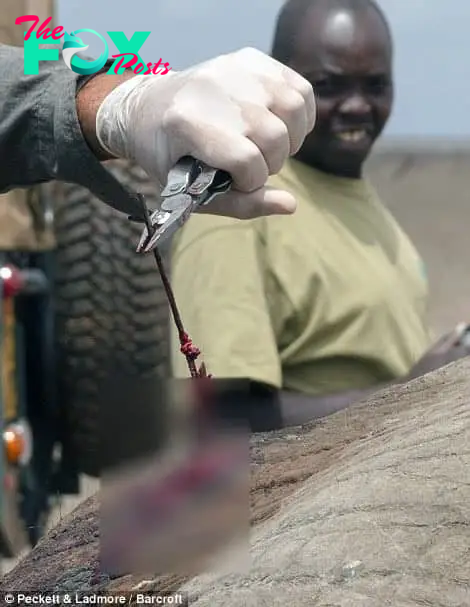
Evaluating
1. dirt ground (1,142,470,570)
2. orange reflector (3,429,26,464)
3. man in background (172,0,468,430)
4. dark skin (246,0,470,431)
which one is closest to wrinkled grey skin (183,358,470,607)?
man in background (172,0,468,430)

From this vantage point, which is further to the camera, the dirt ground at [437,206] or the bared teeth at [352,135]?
the dirt ground at [437,206]

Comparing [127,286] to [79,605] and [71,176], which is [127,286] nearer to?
[71,176]

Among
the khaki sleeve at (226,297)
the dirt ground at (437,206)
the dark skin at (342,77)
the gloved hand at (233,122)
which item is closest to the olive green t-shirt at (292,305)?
the khaki sleeve at (226,297)

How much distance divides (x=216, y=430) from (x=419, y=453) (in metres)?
0.17

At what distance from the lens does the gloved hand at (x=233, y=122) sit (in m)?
1.14

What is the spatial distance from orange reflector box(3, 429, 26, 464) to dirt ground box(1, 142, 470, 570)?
19.3 ft

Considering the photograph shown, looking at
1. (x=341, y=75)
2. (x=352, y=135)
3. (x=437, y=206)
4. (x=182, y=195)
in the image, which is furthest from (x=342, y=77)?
(x=437, y=206)

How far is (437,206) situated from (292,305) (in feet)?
36.5

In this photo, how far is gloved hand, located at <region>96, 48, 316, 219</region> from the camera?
1.14 meters

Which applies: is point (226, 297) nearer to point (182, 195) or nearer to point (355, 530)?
point (182, 195)

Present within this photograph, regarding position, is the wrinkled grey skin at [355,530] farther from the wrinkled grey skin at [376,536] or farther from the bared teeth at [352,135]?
the bared teeth at [352,135]

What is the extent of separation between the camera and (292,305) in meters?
1.93

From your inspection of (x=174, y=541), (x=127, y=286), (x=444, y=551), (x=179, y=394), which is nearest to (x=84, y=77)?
(x=179, y=394)

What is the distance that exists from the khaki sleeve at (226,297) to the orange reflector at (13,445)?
1196 mm
